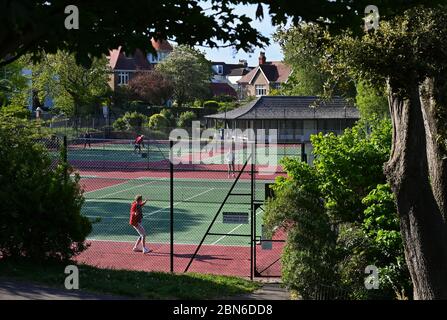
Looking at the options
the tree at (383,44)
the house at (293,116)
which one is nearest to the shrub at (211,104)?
the house at (293,116)

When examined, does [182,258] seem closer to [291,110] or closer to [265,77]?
[291,110]

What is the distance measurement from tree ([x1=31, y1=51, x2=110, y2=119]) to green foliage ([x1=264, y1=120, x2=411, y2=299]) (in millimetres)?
44830

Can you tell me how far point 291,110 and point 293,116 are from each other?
38.4 inches

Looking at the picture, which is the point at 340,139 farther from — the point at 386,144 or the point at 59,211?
the point at 59,211

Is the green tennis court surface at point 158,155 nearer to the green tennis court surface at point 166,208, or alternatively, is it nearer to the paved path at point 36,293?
the green tennis court surface at point 166,208

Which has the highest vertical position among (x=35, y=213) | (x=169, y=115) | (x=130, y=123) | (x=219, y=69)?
(x=219, y=69)

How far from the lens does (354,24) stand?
29.2 ft

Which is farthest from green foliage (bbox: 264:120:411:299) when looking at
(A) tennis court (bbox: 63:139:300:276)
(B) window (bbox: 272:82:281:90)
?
(B) window (bbox: 272:82:281:90)

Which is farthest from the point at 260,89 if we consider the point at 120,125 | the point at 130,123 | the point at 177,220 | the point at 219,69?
the point at 177,220

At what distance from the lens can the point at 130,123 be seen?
68125 mm

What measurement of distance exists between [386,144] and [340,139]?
3.27ft

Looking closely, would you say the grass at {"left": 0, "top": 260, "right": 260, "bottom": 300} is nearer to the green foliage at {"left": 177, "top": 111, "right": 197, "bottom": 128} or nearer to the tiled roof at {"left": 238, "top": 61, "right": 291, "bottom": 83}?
the green foliage at {"left": 177, "top": 111, "right": 197, "bottom": 128}
